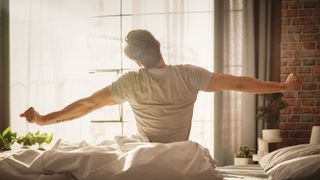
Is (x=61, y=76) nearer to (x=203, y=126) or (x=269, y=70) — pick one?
(x=203, y=126)

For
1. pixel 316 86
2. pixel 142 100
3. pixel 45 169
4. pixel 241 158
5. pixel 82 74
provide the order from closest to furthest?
pixel 45 169 < pixel 142 100 < pixel 241 158 < pixel 316 86 < pixel 82 74

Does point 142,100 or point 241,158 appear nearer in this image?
point 142,100

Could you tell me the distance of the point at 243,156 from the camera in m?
3.13

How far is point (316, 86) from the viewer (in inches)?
130

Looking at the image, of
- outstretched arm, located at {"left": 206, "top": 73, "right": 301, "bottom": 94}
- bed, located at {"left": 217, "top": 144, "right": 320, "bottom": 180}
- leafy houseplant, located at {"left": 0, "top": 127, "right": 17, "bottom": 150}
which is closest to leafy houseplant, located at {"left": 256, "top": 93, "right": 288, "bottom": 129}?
bed, located at {"left": 217, "top": 144, "right": 320, "bottom": 180}

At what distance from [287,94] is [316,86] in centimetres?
27

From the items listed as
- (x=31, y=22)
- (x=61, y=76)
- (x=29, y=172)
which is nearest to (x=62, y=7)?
(x=31, y=22)

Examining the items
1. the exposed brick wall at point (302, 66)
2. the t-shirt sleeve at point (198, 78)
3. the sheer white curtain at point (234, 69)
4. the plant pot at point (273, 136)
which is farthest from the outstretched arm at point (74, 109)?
the exposed brick wall at point (302, 66)

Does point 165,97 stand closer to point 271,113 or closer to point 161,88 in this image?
point 161,88

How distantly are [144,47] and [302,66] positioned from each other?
2.16 m

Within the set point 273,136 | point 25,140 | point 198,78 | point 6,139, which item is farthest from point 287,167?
point 6,139

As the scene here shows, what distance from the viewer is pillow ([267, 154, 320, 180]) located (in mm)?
1260

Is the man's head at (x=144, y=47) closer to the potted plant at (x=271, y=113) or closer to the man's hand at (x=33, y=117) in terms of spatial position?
the man's hand at (x=33, y=117)

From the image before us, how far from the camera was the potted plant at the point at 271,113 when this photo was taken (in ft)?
9.77
